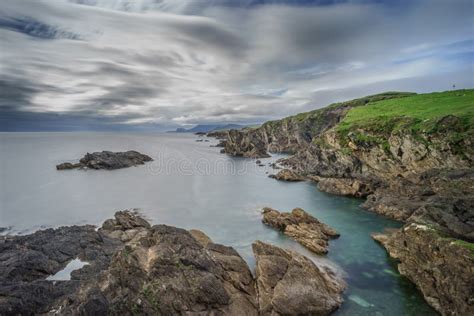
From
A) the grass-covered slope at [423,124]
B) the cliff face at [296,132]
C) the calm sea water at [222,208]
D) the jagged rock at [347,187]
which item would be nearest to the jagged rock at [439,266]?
the calm sea water at [222,208]

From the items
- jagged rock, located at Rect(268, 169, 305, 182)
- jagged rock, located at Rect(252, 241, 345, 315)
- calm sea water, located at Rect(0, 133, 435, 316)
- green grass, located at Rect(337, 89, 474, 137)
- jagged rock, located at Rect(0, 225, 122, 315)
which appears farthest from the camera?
jagged rock, located at Rect(268, 169, 305, 182)

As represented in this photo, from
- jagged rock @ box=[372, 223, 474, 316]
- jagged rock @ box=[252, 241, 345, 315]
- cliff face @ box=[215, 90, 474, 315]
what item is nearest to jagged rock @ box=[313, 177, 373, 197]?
cliff face @ box=[215, 90, 474, 315]

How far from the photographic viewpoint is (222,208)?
53844mm

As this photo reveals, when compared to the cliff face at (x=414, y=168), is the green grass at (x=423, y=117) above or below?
above

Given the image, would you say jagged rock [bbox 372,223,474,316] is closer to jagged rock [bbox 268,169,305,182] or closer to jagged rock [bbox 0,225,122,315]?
jagged rock [bbox 0,225,122,315]

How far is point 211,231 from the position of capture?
4166cm

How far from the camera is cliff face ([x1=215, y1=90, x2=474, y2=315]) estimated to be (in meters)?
26.7

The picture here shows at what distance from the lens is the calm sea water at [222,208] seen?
25.4 meters

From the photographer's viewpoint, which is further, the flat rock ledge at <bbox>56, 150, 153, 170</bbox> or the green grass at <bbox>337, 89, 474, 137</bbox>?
the flat rock ledge at <bbox>56, 150, 153, 170</bbox>

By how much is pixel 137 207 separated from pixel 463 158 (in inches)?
2336

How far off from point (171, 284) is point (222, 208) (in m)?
35.6

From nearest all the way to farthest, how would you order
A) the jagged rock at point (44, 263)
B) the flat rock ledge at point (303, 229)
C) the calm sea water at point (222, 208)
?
the jagged rock at point (44, 263) → the calm sea water at point (222, 208) → the flat rock ledge at point (303, 229)

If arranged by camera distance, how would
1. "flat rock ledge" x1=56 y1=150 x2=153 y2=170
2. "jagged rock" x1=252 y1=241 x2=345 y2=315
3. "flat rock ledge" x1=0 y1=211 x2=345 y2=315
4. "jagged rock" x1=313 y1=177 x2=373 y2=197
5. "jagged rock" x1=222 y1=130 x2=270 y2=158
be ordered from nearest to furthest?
"flat rock ledge" x1=0 y1=211 x2=345 y2=315
"jagged rock" x1=252 y1=241 x2=345 y2=315
"jagged rock" x1=313 y1=177 x2=373 y2=197
"flat rock ledge" x1=56 y1=150 x2=153 y2=170
"jagged rock" x1=222 y1=130 x2=270 y2=158

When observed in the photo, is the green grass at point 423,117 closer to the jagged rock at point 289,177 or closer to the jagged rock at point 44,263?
the jagged rock at point 289,177
